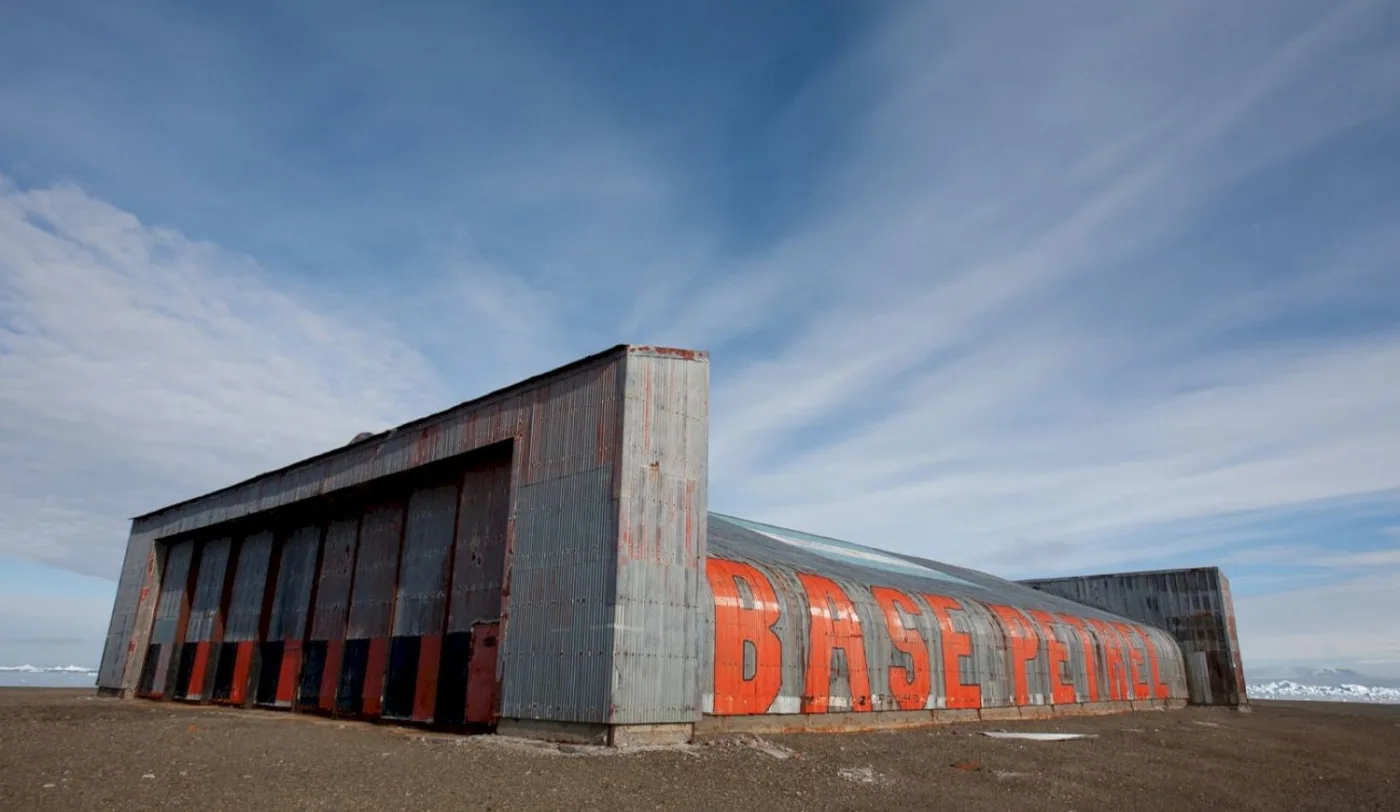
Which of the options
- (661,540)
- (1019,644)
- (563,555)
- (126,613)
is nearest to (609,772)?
(661,540)

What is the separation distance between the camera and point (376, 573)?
2881 centimetres

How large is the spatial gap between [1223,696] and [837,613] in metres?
42.8

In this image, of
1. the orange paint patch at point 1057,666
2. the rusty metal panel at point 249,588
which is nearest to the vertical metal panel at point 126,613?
the rusty metal panel at point 249,588

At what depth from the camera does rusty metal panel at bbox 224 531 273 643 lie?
34.3 meters

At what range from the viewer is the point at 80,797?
12273 mm

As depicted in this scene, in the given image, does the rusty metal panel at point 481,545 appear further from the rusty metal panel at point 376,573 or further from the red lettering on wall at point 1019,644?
the red lettering on wall at point 1019,644

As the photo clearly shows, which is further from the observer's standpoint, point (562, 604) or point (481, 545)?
point (481, 545)

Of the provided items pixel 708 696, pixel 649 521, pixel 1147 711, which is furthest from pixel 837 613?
pixel 1147 711

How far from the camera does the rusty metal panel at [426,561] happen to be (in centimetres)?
2561

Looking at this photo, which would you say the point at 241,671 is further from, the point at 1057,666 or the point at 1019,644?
the point at 1057,666

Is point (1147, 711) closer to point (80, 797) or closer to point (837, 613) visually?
point (837, 613)

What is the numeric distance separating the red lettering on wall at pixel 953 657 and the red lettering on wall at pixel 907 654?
1547 millimetres

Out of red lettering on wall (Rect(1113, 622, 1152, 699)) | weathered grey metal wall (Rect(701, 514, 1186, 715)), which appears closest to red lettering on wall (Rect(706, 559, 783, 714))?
weathered grey metal wall (Rect(701, 514, 1186, 715))

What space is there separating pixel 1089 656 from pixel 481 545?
31.9 metres
